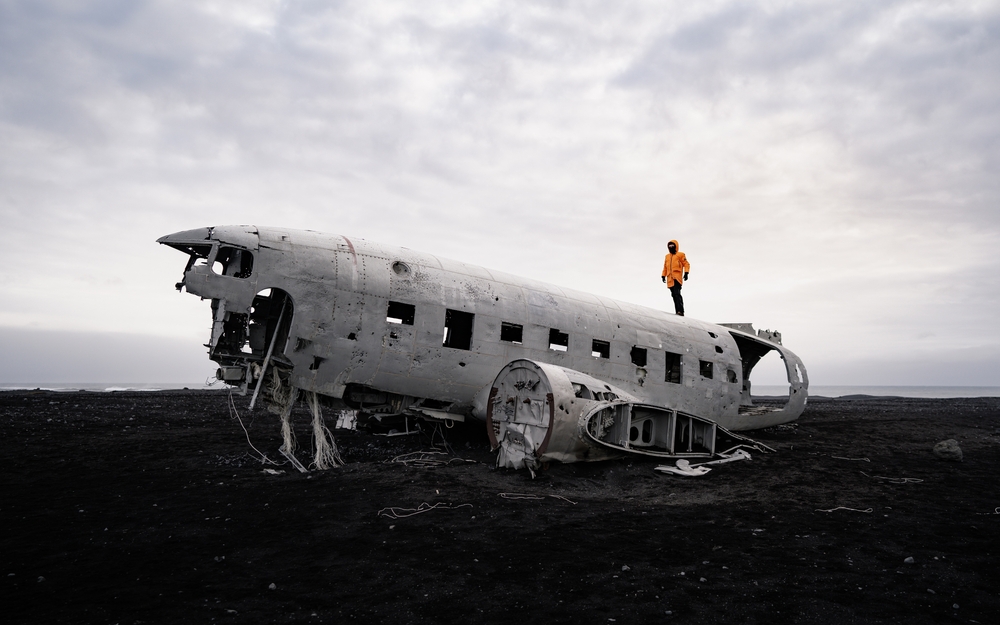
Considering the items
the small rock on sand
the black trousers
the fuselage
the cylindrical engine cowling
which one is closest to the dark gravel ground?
the cylindrical engine cowling

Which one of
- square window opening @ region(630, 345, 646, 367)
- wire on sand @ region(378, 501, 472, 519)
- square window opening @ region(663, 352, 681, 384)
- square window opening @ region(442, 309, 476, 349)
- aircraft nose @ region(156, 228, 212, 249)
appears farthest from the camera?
square window opening @ region(663, 352, 681, 384)

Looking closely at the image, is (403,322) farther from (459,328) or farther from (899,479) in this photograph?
(899,479)

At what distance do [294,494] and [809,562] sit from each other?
8.05 metres

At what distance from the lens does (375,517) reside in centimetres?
836

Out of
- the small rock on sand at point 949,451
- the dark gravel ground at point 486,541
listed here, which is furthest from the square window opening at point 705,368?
the small rock on sand at point 949,451

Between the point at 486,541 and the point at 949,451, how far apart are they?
44.1 feet

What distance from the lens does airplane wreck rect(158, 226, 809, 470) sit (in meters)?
11.4

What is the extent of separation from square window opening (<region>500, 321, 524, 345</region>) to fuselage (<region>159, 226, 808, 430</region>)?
0.03 metres

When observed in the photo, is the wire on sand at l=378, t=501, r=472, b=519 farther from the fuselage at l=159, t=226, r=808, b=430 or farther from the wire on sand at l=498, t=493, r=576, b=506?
the fuselage at l=159, t=226, r=808, b=430

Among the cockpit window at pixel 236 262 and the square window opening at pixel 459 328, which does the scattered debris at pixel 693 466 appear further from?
the cockpit window at pixel 236 262

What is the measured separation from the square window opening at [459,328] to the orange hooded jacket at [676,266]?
869 cm

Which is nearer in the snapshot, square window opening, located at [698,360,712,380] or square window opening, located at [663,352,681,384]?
square window opening, located at [663,352,681,384]

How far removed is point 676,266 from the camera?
19062 millimetres

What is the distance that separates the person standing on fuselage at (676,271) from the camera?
19.0 metres
